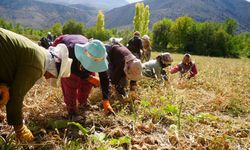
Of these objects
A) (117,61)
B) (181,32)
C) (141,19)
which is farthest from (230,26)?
(117,61)

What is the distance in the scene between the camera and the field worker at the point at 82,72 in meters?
3.65

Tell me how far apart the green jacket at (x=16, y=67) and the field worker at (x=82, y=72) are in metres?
0.78

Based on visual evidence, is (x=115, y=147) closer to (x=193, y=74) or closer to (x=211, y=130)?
(x=211, y=130)

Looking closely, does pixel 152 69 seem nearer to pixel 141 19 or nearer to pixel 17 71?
pixel 17 71

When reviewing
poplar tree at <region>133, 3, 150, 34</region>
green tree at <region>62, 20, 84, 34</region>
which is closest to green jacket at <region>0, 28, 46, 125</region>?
poplar tree at <region>133, 3, 150, 34</region>

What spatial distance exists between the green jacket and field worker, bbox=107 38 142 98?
1.97m

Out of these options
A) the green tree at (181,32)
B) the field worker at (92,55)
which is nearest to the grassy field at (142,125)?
the field worker at (92,55)

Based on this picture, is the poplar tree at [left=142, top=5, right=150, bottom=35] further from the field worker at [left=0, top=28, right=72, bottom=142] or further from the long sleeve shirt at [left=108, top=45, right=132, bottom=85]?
the field worker at [left=0, top=28, right=72, bottom=142]

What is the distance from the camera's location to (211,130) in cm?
377

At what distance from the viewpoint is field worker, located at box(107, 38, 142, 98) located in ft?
15.6

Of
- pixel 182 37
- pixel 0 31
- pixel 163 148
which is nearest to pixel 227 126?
pixel 163 148

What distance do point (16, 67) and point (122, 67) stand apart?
2255 mm

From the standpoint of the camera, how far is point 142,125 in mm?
3811

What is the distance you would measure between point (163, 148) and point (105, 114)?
1.03 meters
